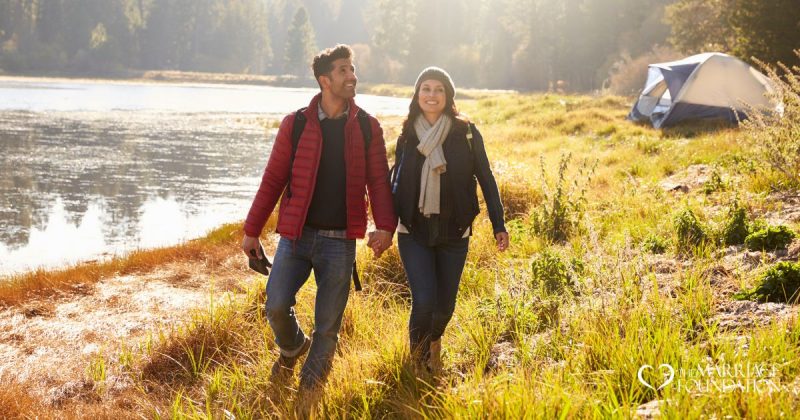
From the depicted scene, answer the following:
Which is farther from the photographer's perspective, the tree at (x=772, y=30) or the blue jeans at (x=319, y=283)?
the tree at (x=772, y=30)

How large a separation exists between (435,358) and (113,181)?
15.1 metres

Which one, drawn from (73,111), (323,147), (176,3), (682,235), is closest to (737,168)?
(682,235)

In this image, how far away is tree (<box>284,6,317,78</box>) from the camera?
101812 mm

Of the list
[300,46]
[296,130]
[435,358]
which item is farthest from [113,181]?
[300,46]

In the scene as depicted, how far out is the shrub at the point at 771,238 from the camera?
530cm

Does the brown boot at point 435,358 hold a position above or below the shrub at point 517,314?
below

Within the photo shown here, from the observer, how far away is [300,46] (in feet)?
333

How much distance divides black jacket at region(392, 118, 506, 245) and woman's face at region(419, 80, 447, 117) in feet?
0.53

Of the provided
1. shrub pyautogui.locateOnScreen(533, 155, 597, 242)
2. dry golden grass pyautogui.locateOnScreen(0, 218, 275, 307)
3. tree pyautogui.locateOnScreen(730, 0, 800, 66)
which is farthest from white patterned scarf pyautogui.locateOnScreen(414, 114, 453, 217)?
tree pyautogui.locateOnScreen(730, 0, 800, 66)

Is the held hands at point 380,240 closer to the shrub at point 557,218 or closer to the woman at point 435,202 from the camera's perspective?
the woman at point 435,202

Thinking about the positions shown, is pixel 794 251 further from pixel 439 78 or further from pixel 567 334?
pixel 439 78

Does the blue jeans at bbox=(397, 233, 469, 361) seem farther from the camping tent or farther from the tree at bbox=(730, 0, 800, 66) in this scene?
the tree at bbox=(730, 0, 800, 66)

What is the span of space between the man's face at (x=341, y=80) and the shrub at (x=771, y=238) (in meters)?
3.59

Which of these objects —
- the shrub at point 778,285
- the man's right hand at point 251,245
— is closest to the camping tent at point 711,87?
the shrub at point 778,285
